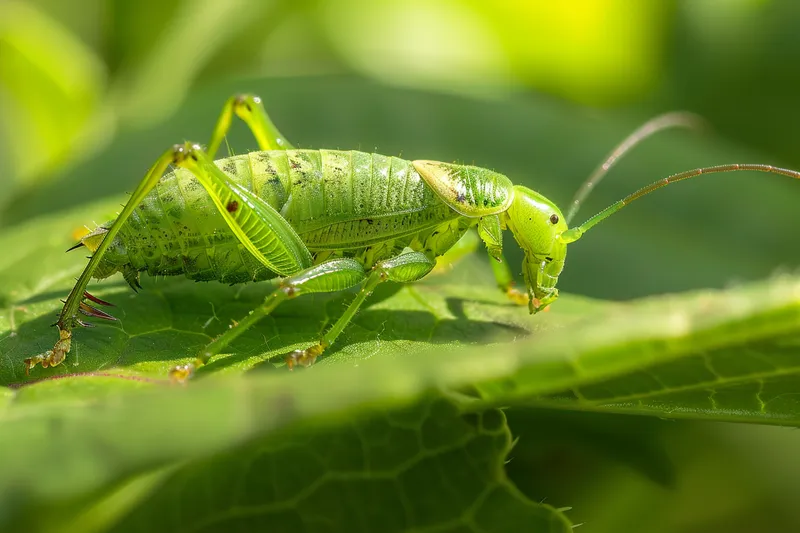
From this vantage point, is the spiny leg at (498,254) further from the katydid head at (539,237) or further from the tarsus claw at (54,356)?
the tarsus claw at (54,356)

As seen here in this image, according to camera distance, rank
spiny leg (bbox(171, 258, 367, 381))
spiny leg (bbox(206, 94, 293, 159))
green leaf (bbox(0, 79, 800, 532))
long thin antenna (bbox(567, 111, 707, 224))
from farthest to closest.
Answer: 1. long thin antenna (bbox(567, 111, 707, 224))
2. spiny leg (bbox(206, 94, 293, 159))
3. spiny leg (bbox(171, 258, 367, 381))
4. green leaf (bbox(0, 79, 800, 532))

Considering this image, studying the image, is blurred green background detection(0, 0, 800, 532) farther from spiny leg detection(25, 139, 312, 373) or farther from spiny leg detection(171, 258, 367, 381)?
spiny leg detection(25, 139, 312, 373)

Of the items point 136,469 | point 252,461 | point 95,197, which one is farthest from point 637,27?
point 136,469

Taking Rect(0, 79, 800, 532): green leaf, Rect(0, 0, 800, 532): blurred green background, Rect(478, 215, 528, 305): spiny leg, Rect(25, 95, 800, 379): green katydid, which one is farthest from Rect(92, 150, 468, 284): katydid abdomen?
Rect(0, 0, 800, 532): blurred green background

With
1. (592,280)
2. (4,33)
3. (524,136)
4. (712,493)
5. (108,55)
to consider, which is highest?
(108,55)

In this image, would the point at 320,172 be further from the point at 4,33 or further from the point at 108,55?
the point at 108,55

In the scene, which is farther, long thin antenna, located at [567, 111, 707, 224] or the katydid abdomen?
long thin antenna, located at [567, 111, 707, 224]

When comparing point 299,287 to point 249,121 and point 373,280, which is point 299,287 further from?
point 249,121

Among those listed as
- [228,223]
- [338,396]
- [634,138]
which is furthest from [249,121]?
[338,396]
